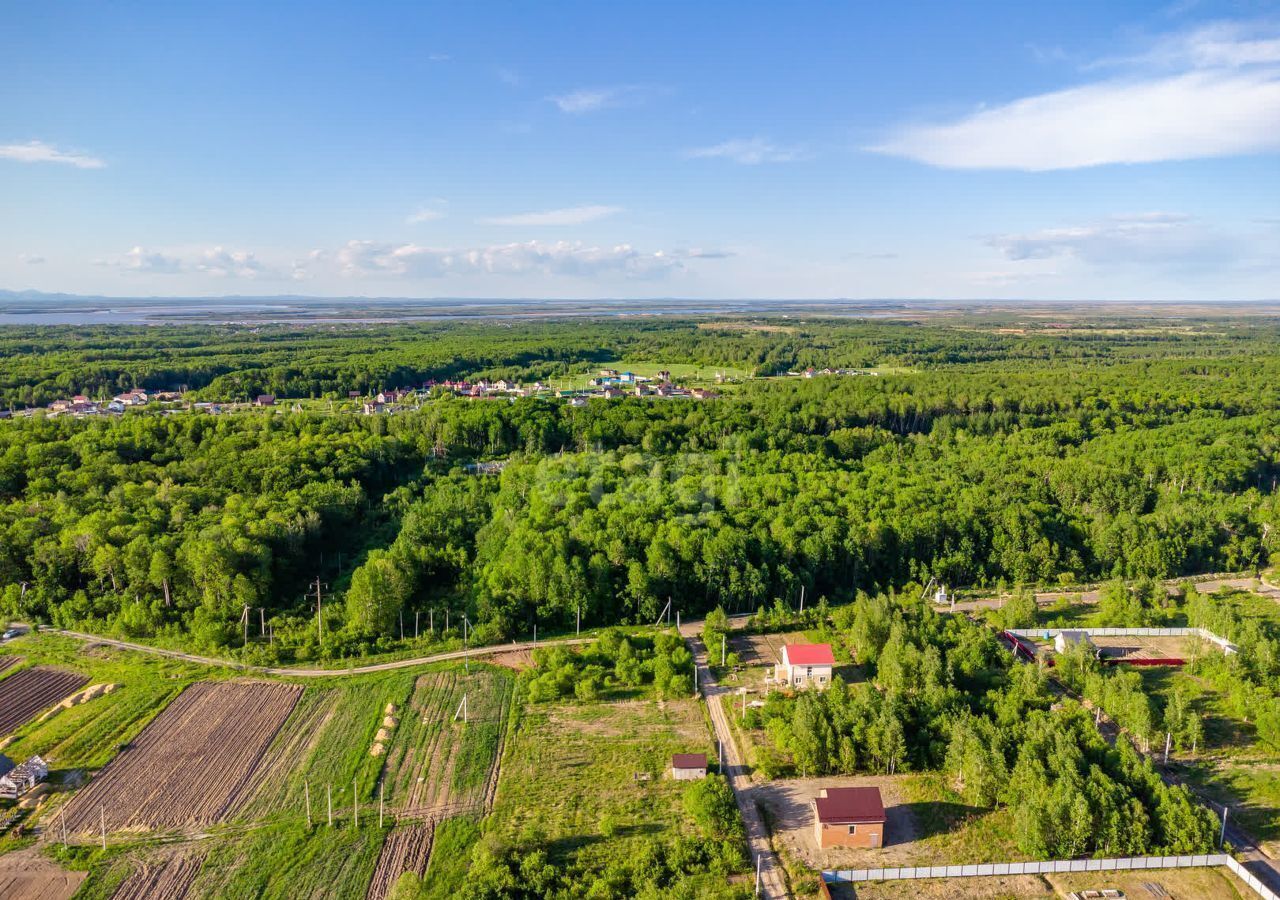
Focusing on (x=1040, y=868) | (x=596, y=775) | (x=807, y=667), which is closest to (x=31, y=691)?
(x=596, y=775)

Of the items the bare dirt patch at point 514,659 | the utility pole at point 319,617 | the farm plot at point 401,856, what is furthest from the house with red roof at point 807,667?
the utility pole at point 319,617

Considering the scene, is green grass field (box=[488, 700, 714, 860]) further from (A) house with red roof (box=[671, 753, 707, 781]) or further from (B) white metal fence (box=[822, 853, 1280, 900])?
(B) white metal fence (box=[822, 853, 1280, 900])

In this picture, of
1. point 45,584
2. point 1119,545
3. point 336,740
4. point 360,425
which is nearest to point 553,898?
point 336,740

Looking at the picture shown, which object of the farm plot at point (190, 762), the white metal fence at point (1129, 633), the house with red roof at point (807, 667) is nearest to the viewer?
the farm plot at point (190, 762)

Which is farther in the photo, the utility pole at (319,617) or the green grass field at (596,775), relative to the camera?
the utility pole at (319,617)

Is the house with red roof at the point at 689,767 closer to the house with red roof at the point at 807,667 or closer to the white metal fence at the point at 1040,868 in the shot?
the white metal fence at the point at 1040,868

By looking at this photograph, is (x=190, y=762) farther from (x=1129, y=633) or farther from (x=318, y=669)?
(x=1129, y=633)

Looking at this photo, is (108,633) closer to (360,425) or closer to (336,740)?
(336,740)
